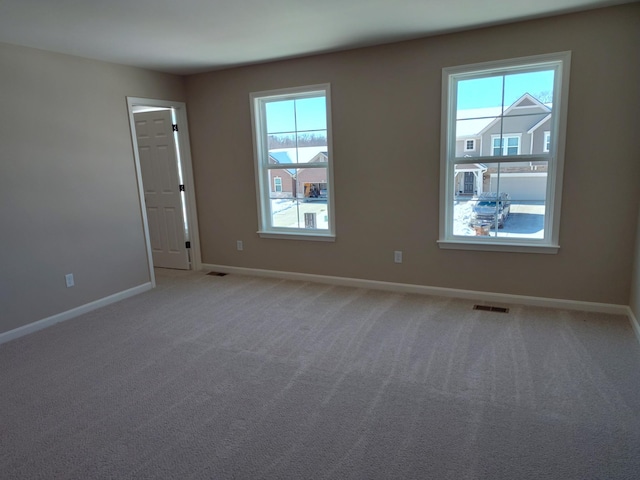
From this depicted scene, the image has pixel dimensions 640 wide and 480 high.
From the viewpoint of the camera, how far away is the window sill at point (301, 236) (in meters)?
4.24

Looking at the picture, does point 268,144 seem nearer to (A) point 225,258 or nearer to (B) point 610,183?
(A) point 225,258

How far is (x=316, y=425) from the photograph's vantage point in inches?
79.7

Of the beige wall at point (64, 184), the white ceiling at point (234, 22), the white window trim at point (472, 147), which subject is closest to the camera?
A: the white ceiling at point (234, 22)

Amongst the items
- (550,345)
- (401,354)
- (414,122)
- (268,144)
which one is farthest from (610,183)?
(268,144)

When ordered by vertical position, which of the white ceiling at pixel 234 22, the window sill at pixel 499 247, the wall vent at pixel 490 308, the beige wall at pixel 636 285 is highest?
the white ceiling at pixel 234 22

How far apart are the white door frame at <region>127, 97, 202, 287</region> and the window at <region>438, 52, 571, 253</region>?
3019mm

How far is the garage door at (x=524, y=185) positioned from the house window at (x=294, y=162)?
1666 millimetres

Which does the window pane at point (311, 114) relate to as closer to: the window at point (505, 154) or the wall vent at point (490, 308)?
the window at point (505, 154)

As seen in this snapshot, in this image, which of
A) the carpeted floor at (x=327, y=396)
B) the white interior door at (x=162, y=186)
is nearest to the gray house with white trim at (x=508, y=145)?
the carpeted floor at (x=327, y=396)

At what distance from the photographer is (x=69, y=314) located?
11.9ft

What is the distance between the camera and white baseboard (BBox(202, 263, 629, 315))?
10.7ft

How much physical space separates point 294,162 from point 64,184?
7.31 feet

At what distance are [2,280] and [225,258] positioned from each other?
2.26 meters

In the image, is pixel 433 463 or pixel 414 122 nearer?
pixel 433 463
